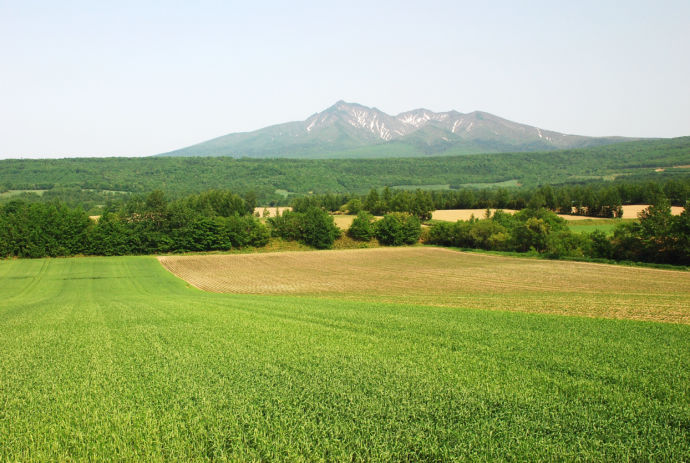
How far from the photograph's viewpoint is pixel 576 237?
65.6m

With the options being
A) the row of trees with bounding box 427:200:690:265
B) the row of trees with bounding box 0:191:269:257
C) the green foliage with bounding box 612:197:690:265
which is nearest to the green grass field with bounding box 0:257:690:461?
the green foliage with bounding box 612:197:690:265

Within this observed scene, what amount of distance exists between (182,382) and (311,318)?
31.6 feet

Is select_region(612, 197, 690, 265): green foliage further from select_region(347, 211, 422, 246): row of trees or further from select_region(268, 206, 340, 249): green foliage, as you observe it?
select_region(268, 206, 340, 249): green foliage

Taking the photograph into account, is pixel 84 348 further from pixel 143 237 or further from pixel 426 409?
pixel 143 237

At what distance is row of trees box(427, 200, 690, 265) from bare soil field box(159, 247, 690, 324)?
574 cm

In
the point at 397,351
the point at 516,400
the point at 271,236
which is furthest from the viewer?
the point at 271,236

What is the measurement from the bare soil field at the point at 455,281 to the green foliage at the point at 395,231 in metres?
13.4

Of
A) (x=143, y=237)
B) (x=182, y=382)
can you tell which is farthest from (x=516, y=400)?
(x=143, y=237)

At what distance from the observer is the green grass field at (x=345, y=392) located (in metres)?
6.81

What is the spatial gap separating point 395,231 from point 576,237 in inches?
1415

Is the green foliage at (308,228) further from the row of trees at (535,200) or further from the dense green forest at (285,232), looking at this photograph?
the row of trees at (535,200)

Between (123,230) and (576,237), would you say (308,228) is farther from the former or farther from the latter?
(576,237)

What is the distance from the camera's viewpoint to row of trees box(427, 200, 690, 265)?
53562 millimetres

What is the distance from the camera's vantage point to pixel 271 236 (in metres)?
86.6
